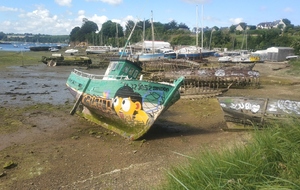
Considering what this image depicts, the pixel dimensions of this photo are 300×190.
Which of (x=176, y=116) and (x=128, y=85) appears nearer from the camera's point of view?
(x=128, y=85)

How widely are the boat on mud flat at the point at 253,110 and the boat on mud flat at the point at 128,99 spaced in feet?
7.38

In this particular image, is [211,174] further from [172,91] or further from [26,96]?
[26,96]

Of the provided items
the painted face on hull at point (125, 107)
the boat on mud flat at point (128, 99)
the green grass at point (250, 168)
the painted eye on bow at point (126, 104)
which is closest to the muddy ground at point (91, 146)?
the green grass at point (250, 168)

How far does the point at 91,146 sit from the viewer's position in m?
11.9

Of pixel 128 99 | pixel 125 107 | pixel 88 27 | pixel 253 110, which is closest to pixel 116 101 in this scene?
pixel 125 107

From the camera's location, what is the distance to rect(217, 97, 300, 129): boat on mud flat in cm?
1170

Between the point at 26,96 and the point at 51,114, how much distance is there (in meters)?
6.92

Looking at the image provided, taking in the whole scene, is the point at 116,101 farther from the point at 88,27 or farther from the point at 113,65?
the point at 88,27

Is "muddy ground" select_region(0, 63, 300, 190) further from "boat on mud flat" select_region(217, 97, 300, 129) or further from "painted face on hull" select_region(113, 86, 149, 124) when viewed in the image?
"painted face on hull" select_region(113, 86, 149, 124)

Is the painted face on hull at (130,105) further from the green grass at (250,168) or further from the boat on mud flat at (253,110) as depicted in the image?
the green grass at (250,168)

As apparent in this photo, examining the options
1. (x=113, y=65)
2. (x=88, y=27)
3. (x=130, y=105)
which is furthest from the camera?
(x=88, y=27)

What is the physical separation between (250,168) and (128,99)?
A: 8779mm

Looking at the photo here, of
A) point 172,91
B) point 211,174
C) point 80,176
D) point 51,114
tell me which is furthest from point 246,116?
point 51,114

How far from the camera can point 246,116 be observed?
1241 centimetres
